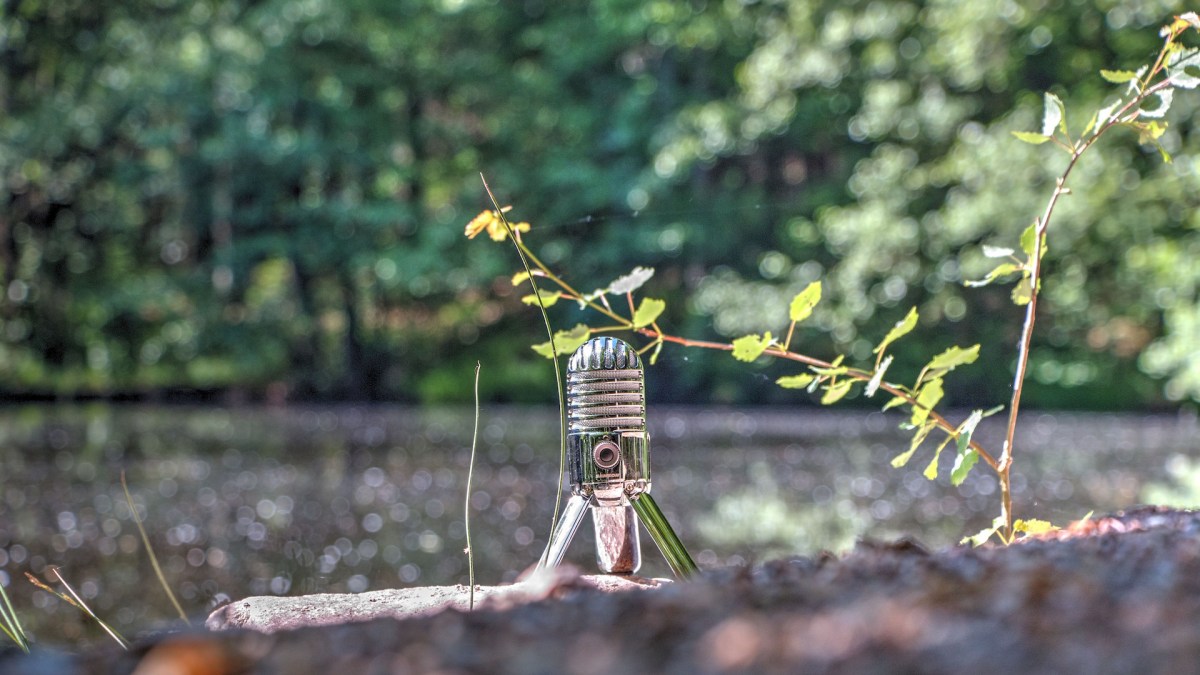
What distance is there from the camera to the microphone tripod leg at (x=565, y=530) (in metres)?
1.63

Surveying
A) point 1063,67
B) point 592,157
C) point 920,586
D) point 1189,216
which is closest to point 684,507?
point 920,586

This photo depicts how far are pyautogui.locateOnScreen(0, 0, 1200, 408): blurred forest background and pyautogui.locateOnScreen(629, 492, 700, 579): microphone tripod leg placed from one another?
10101mm

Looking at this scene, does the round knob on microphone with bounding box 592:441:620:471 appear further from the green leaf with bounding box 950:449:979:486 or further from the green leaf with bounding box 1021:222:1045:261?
the green leaf with bounding box 1021:222:1045:261

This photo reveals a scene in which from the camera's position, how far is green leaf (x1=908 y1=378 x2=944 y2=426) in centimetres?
Answer: 172

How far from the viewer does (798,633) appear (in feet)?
2.25

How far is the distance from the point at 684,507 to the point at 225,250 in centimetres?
1451

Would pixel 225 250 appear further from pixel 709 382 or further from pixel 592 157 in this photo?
pixel 709 382

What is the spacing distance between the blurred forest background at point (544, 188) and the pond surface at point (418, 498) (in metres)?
2.21

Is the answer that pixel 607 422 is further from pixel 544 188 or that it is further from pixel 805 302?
pixel 544 188

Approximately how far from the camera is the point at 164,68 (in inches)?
695

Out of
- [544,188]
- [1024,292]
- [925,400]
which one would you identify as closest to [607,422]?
[925,400]

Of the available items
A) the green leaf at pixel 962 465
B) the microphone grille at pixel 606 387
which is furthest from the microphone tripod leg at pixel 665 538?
the green leaf at pixel 962 465

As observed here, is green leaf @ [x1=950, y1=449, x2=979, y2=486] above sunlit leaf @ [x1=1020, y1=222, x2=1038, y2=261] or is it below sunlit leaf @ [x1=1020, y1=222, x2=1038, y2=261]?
below

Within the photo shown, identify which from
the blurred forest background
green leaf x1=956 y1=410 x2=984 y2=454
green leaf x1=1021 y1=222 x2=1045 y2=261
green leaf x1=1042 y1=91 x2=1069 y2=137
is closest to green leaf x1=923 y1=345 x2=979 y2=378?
green leaf x1=956 y1=410 x2=984 y2=454
